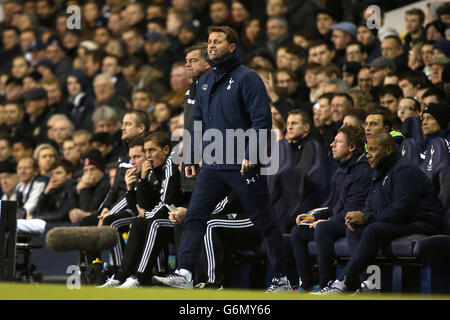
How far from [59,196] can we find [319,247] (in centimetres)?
428

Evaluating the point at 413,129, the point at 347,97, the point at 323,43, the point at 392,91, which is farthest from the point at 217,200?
the point at 323,43

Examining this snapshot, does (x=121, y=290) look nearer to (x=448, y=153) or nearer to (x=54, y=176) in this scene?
(x=448, y=153)

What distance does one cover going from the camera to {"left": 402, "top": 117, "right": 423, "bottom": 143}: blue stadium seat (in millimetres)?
9297

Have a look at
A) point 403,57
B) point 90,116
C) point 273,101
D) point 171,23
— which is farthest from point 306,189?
point 171,23

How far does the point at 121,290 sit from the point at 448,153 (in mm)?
3323

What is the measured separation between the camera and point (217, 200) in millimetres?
7910

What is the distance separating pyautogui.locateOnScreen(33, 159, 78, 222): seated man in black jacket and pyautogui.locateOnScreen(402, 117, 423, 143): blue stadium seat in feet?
13.0

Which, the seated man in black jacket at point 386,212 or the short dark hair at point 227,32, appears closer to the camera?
the seated man in black jacket at point 386,212

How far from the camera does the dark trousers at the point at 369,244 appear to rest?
778 centimetres

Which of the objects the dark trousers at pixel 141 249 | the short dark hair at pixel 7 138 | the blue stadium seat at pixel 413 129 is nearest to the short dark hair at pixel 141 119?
the dark trousers at pixel 141 249

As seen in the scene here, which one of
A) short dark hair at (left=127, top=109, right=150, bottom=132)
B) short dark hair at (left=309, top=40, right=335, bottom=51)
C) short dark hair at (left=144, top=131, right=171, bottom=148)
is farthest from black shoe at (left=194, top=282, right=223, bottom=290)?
short dark hair at (left=309, top=40, right=335, bottom=51)

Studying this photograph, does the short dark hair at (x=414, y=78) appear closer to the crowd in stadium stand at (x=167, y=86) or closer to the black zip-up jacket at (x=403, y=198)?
the crowd in stadium stand at (x=167, y=86)

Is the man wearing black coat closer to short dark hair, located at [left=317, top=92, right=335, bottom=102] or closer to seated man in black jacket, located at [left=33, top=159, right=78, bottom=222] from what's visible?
short dark hair, located at [left=317, top=92, right=335, bottom=102]

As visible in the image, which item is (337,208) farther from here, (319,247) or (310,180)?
(310,180)
